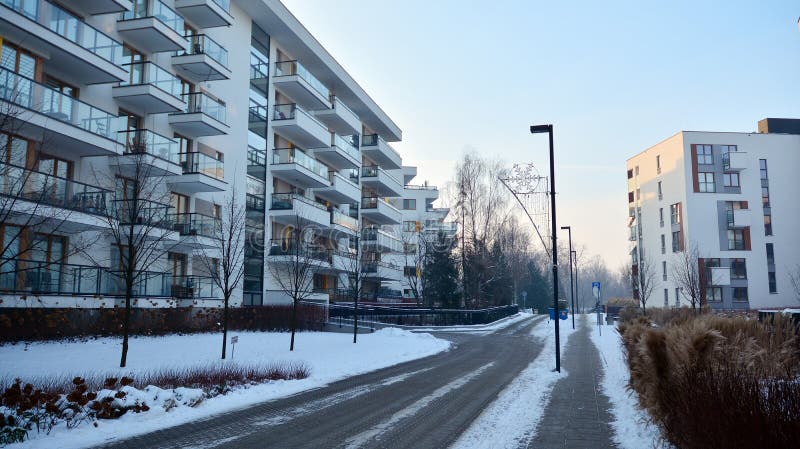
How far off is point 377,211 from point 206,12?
25059mm

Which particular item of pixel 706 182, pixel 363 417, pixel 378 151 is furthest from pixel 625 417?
pixel 706 182

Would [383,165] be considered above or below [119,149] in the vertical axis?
above

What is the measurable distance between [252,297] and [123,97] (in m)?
13.3

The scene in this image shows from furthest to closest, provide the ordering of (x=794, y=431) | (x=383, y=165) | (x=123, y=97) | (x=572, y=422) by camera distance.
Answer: (x=383, y=165) → (x=123, y=97) → (x=572, y=422) → (x=794, y=431)

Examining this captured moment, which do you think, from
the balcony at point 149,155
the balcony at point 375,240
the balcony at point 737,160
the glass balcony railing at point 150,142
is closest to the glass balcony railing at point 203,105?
the balcony at point 149,155

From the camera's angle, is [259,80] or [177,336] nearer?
[177,336]

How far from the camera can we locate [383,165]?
5656cm

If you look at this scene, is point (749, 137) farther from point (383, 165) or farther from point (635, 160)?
point (383, 165)

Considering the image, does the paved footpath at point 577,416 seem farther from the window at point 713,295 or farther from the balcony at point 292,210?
the window at point 713,295

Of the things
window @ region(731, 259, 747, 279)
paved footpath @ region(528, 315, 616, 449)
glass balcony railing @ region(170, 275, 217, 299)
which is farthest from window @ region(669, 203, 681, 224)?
glass balcony railing @ region(170, 275, 217, 299)

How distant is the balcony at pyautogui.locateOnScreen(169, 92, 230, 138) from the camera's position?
26.3 m

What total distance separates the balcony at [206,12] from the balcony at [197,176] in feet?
22.8

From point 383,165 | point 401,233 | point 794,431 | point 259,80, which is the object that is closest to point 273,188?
point 259,80

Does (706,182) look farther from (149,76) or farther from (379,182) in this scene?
(149,76)
